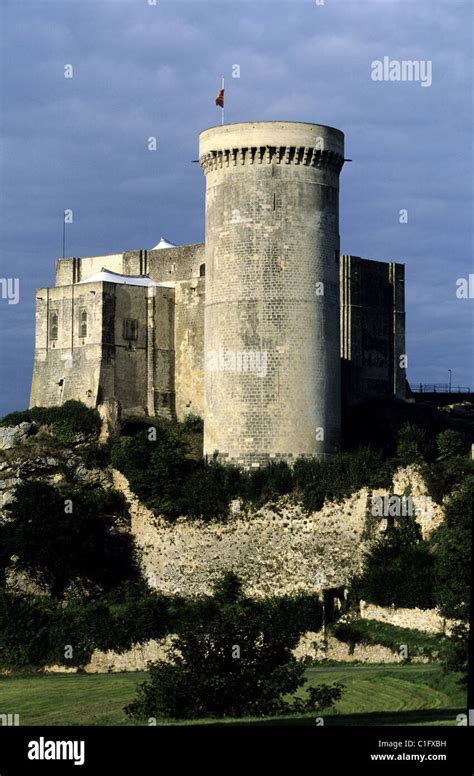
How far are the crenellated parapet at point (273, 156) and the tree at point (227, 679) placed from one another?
18449 millimetres

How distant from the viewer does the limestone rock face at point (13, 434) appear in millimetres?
62656

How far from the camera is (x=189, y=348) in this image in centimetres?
6519

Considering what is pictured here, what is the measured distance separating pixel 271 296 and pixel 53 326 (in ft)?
39.2

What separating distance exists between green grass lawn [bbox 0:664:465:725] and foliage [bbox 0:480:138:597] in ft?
20.7

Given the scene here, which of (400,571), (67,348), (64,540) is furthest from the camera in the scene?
(67,348)

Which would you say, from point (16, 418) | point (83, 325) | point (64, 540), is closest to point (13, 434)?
point (16, 418)

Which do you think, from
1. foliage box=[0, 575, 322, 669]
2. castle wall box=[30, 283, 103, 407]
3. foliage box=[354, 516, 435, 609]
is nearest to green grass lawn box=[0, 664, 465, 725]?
foliage box=[0, 575, 322, 669]

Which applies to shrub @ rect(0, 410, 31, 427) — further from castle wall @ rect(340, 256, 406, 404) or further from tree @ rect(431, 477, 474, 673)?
tree @ rect(431, 477, 474, 673)

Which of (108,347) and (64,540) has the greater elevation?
(108,347)

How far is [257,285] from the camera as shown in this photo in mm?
56656

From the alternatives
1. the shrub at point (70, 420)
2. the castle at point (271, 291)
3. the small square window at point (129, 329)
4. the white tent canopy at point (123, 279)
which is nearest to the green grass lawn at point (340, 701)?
the castle at point (271, 291)

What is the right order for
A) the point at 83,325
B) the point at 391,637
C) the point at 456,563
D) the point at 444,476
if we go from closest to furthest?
the point at 456,563 → the point at 391,637 → the point at 444,476 → the point at 83,325

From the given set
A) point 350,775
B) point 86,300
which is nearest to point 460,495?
point 86,300

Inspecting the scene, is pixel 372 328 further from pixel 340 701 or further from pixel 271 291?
pixel 340 701
